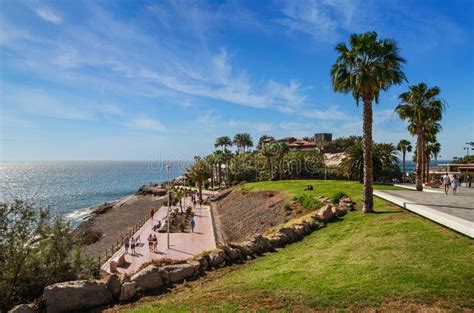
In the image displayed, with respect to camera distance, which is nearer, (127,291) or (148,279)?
(127,291)

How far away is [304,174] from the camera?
72000 millimetres

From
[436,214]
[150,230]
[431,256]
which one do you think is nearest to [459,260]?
[431,256]

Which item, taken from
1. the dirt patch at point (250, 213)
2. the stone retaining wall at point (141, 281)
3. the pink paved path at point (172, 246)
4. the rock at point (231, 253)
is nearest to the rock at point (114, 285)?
the stone retaining wall at point (141, 281)

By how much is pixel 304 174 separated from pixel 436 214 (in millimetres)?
55793

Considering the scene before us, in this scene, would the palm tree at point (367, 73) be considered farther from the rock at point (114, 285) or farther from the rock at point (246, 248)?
the rock at point (114, 285)

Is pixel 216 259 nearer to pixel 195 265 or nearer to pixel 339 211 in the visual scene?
pixel 195 265

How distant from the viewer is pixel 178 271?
1326 cm

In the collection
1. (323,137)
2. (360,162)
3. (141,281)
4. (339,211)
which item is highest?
(323,137)

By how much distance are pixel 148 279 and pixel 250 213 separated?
27.6 m

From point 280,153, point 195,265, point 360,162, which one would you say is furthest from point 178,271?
point 280,153

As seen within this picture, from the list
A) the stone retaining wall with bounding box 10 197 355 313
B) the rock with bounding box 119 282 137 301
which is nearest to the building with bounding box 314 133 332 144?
the stone retaining wall with bounding box 10 197 355 313

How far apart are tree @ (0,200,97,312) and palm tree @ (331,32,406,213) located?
1660cm

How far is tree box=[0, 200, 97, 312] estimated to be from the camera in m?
11.9

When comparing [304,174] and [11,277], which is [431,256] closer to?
[11,277]
